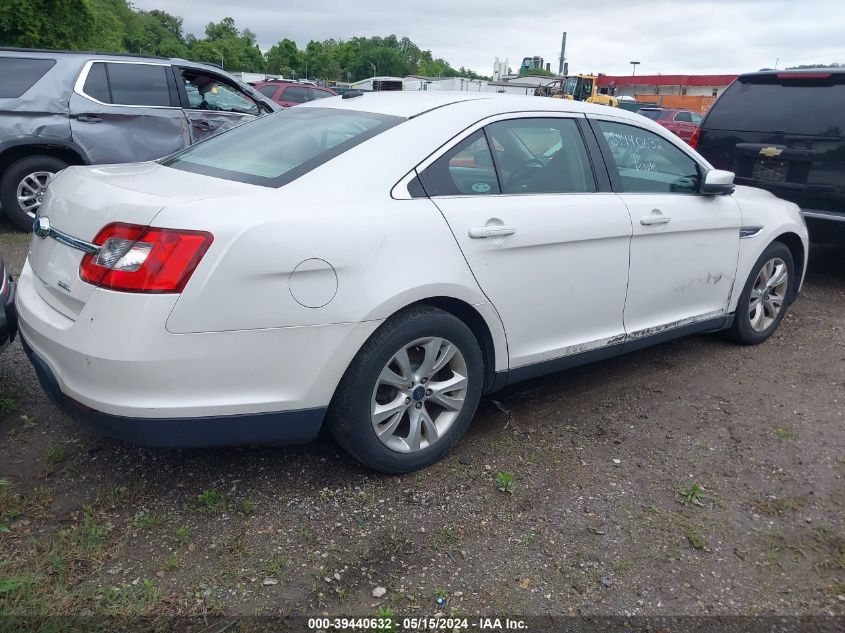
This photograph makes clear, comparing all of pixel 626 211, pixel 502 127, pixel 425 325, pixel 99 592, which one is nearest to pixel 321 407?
pixel 425 325

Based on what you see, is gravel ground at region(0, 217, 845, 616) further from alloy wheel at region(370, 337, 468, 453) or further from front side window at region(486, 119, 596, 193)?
front side window at region(486, 119, 596, 193)

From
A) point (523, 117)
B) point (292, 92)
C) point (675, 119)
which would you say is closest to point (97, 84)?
point (523, 117)

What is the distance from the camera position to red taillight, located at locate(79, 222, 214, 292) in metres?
2.54

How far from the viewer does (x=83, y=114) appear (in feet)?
23.7

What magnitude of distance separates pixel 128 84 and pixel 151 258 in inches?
227

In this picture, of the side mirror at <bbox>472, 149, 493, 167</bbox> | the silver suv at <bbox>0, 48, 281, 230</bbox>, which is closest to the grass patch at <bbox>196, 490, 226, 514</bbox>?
the side mirror at <bbox>472, 149, 493, 167</bbox>

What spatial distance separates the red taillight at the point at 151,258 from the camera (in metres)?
2.54

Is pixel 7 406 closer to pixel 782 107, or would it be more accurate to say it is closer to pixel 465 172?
pixel 465 172

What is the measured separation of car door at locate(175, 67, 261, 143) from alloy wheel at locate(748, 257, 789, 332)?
5.25 m

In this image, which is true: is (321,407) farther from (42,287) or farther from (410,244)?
(42,287)

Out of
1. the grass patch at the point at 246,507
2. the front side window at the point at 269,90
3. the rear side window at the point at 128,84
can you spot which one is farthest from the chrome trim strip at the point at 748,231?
the front side window at the point at 269,90

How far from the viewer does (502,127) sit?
11.7ft

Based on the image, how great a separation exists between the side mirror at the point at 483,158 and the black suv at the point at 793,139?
3.99 meters

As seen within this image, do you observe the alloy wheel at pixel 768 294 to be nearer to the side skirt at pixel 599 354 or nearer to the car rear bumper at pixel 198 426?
the side skirt at pixel 599 354
